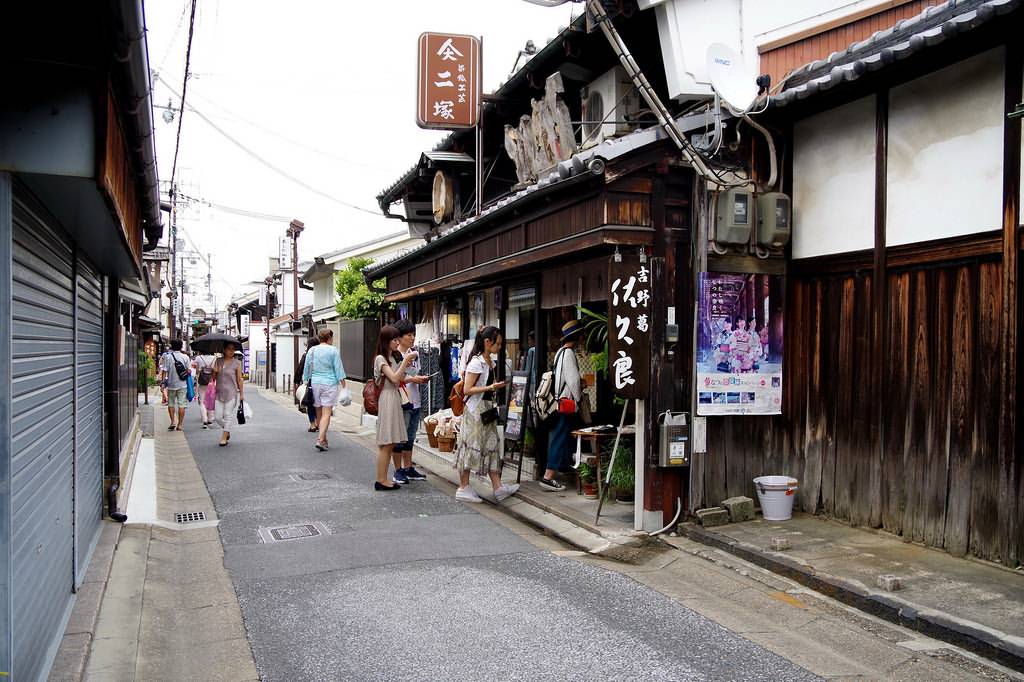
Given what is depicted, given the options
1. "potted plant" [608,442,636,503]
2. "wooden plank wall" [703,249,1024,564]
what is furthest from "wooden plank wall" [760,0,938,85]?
"potted plant" [608,442,636,503]

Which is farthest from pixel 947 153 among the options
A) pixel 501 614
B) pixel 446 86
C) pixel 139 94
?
pixel 446 86

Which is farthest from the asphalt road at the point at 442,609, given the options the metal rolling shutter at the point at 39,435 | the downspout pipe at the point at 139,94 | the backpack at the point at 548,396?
the downspout pipe at the point at 139,94

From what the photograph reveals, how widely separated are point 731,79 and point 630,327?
106 inches

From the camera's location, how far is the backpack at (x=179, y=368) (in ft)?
57.7

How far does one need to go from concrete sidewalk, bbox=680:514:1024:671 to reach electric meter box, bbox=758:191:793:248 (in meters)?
3.05

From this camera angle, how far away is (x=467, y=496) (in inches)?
394

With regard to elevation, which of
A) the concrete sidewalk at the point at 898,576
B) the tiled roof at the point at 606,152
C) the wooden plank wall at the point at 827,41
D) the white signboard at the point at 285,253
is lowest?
the concrete sidewalk at the point at 898,576

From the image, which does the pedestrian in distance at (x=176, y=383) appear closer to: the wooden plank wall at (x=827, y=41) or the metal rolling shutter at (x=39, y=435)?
the metal rolling shutter at (x=39, y=435)

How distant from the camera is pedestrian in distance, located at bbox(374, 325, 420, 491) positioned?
10414 mm

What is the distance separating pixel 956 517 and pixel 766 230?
3340 millimetres

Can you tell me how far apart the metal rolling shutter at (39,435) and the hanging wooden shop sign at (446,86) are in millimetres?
9526

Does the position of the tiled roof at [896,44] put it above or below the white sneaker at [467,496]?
above

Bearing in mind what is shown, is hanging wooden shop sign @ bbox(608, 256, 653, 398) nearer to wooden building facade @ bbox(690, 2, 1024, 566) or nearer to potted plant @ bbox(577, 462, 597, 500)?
wooden building facade @ bbox(690, 2, 1024, 566)

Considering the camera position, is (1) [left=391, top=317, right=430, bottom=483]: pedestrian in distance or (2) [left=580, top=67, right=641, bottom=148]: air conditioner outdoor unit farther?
(2) [left=580, top=67, right=641, bottom=148]: air conditioner outdoor unit
